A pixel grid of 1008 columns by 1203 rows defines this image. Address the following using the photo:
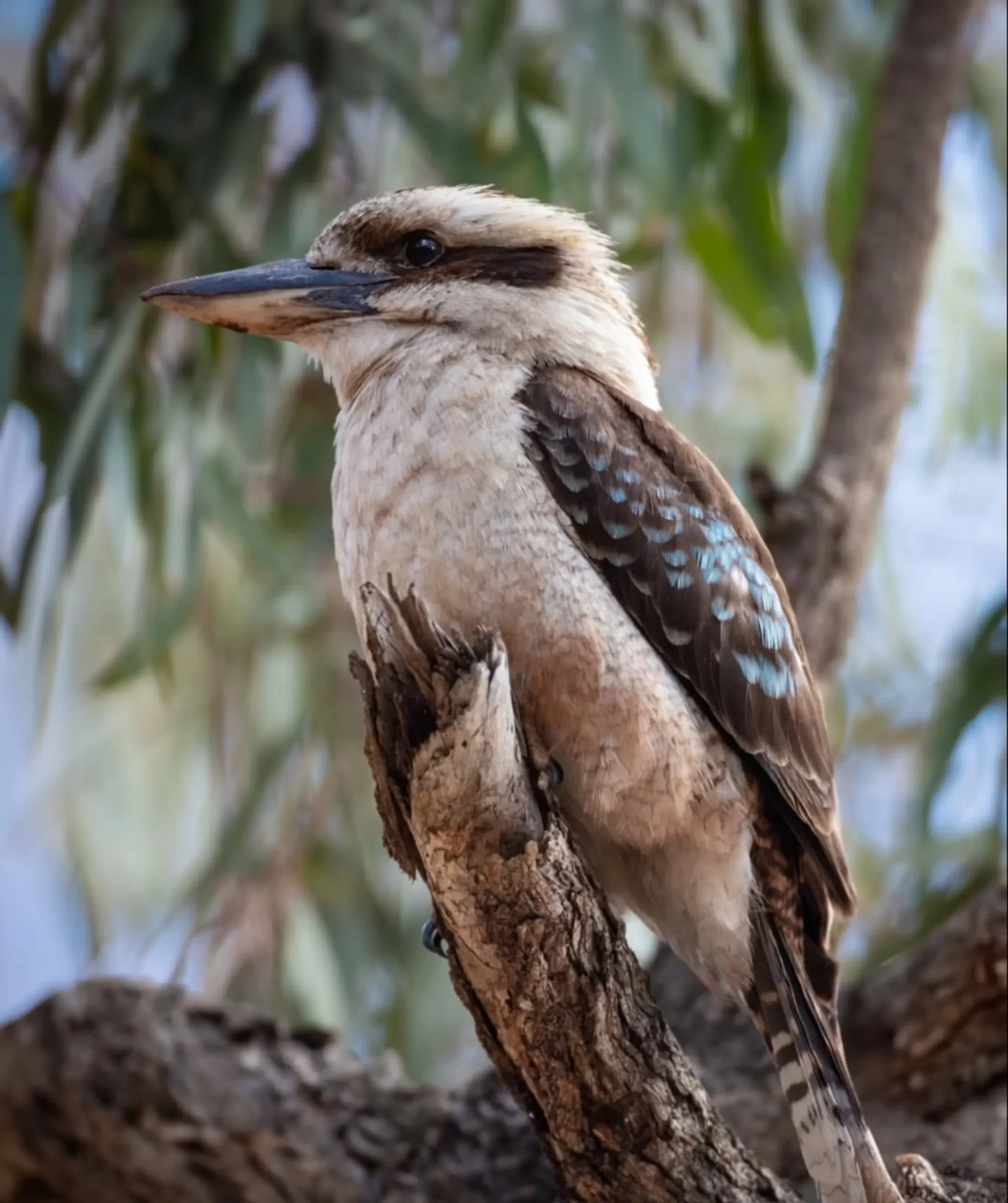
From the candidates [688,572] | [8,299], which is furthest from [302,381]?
[688,572]

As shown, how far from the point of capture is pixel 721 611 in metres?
2.10

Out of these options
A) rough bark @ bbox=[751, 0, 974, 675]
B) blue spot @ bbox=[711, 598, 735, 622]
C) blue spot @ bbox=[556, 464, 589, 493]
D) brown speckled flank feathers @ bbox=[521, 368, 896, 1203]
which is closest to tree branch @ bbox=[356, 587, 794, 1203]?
brown speckled flank feathers @ bbox=[521, 368, 896, 1203]

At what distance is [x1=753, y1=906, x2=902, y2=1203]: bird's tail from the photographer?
6.17 ft

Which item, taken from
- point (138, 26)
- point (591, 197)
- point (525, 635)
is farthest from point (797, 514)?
point (138, 26)

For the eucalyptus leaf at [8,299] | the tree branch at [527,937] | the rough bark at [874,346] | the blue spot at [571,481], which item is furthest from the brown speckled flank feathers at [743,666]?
the eucalyptus leaf at [8,299]

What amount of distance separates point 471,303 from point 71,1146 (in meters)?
1.33

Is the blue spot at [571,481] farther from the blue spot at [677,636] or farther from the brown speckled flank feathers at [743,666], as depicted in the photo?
the blue spot at [677,636]

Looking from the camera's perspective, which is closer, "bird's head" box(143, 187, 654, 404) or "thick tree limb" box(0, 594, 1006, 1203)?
"thick tree limb" box(0, 594, 1006, 1203)

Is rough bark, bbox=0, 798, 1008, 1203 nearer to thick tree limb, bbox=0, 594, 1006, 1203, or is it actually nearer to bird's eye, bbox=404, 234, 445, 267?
thick tree limb, bbox=0, 594, 1006, 1203

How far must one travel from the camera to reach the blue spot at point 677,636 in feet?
6.63

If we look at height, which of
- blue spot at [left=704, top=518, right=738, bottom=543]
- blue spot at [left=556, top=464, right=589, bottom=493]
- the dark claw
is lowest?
the dark claw

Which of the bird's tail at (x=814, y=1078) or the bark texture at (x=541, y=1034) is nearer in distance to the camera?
the bark texture at (x=541, y=1034)

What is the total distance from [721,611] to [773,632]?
Result: 0.11 m

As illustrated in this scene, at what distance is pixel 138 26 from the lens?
2.88m
